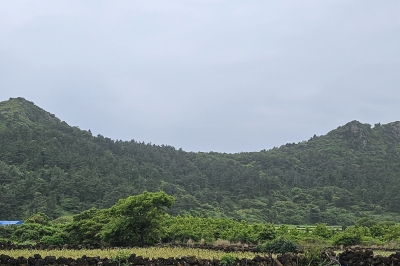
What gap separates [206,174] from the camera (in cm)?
9369

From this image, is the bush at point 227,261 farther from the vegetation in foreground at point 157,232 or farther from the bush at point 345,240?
the bush at point 345,240

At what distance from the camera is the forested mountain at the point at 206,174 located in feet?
204

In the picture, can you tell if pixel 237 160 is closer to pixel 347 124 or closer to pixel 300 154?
pixel 300 154

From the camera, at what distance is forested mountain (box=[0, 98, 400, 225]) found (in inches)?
2445

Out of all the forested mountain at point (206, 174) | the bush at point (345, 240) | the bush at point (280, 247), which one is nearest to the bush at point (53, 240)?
the bush at point (280, 247)

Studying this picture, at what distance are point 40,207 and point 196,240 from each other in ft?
96.9

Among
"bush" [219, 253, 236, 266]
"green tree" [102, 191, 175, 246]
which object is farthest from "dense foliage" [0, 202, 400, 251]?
"bush" [219, 253, 236, 266]

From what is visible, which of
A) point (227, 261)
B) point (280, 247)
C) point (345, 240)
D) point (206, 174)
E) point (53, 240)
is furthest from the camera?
point (206, 174)

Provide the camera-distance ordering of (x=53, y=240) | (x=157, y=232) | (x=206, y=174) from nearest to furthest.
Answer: (x=157, y=232) → (x=53, y=240) → (x=206, y=174)

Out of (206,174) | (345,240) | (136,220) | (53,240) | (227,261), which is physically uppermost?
(206,174)

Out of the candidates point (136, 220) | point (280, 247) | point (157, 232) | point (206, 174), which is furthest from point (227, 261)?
point (206, 174)

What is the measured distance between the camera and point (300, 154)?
106250 millimetres

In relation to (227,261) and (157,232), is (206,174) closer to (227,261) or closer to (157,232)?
(157,232)

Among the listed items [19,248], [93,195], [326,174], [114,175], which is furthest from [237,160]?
[19,248]
